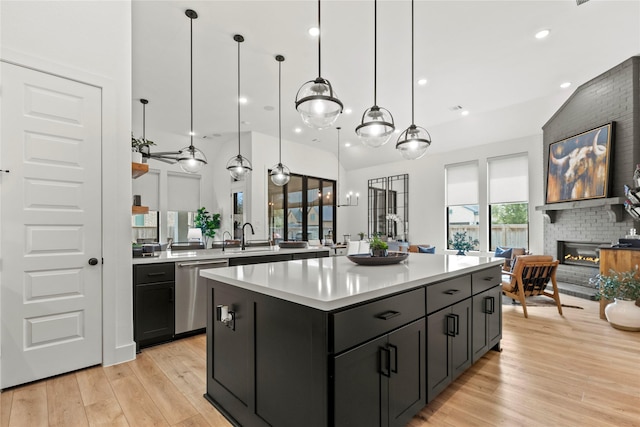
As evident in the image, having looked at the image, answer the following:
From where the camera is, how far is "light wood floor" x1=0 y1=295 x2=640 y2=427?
189 cm

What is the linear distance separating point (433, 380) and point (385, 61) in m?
3.98

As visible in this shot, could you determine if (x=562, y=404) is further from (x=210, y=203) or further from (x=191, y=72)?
(x=210, y=203)

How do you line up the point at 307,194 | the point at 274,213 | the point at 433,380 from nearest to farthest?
the point at 433,380
the point at 274,213
the point at 307,194

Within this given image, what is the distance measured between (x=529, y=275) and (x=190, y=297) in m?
4.27

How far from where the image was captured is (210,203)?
29.2 feet

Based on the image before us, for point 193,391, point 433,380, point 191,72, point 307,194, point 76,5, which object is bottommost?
point 193,391

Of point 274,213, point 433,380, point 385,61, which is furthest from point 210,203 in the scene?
point 433,380

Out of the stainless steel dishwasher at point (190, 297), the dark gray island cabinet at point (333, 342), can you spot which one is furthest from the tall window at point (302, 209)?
the dark gray island cabinet at point (333, 342)

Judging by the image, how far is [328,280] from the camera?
1.75 metres

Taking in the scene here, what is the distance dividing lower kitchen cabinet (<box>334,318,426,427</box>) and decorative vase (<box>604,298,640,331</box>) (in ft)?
10.8

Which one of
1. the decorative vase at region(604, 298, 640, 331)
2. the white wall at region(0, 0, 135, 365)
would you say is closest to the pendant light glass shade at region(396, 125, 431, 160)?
the white wall at region(0, 0, 135, 365)

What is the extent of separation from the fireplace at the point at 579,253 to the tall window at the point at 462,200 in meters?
1.69

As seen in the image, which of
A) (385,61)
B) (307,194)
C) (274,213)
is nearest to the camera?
(385,61)

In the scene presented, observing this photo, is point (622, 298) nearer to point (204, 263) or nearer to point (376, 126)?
point (376, 126)
